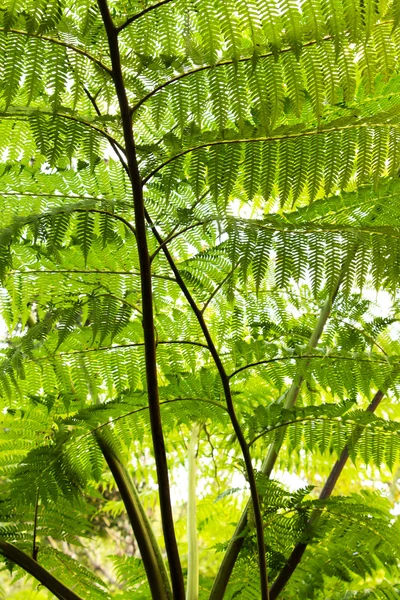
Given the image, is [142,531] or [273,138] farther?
[142,531]

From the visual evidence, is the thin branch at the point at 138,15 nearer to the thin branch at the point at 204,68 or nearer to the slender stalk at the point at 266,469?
the thin branch at the point at 204,68

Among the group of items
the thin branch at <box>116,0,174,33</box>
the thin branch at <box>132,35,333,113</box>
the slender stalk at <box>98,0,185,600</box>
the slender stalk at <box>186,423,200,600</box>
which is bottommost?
the slender stalk at <box>186,423,200,600</box>

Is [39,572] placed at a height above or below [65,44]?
below

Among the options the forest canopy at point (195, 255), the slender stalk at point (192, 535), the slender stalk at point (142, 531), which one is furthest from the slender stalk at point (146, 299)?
the slender stalk at point (192, 535)

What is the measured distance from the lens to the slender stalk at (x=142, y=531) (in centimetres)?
114

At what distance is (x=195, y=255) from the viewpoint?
1.21 metres

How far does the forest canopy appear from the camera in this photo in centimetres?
81

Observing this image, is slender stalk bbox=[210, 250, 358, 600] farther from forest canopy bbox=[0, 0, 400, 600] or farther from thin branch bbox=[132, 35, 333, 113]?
thin branch bbox=[132, 35, 333, 113]

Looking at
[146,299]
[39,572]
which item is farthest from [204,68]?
[39,572]

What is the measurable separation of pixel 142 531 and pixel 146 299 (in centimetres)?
54

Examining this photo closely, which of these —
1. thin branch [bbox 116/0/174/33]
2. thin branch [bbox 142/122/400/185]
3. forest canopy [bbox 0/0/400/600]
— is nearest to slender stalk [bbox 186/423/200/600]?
forest canopy [bbox 0/0/400/600]

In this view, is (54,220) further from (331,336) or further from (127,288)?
(331,336)

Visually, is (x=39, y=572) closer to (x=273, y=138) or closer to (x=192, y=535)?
(x=192, y=535)

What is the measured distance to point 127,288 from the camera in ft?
4.00
